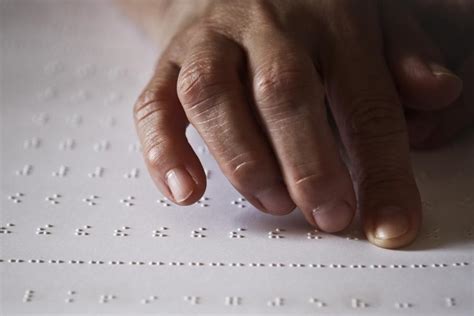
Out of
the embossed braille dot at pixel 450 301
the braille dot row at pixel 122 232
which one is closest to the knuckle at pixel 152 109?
the braille dot row at pixel 122 232

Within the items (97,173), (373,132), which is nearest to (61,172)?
(97,173)

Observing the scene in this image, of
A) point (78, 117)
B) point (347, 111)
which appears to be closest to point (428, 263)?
point (347, 111)

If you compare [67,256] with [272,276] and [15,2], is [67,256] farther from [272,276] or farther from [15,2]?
[15,2]

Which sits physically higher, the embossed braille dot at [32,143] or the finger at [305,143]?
the embossed braille dot at [32,143]

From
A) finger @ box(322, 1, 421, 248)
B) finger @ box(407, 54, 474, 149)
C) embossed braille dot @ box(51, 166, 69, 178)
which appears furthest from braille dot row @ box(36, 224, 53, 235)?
finger @ box(407, 54, 474, 149)

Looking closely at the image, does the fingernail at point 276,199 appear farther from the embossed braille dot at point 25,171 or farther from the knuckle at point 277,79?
the embossed braille dot at point 25,171

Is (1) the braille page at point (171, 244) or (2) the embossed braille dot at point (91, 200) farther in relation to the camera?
(2) the embossed braille dot at point (91, 200)

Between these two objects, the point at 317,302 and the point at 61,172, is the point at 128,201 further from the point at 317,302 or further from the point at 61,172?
the point at 317,302

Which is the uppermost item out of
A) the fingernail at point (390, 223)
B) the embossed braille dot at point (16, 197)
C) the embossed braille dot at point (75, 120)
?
the embossed braille dot at point (75, 120)
